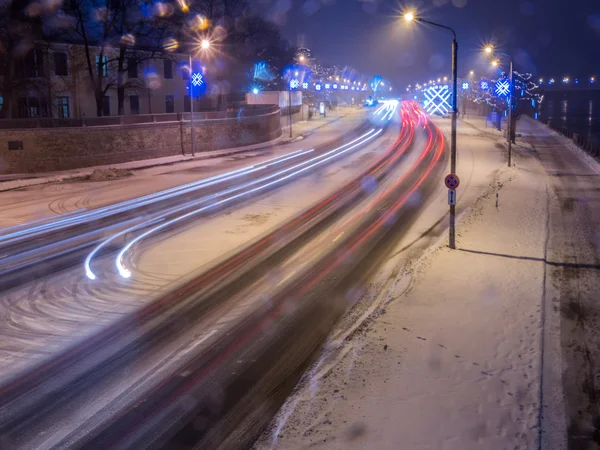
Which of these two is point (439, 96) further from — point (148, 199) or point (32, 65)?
point (32, 65)

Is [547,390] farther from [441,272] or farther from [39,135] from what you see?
[39,135]

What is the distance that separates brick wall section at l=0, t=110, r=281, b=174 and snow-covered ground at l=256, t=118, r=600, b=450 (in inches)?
871

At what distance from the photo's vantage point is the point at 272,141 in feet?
174

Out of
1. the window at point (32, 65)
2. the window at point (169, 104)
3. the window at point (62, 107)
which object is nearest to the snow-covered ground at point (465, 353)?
the window at point (32, 65)

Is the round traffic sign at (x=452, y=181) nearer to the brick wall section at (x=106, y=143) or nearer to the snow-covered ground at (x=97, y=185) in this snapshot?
the snow-covered ground at (x=97, y=185)

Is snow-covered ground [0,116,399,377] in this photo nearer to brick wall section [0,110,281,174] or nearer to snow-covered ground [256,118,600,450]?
snow-covered ground [256,118,600,450]

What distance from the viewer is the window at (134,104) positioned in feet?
166

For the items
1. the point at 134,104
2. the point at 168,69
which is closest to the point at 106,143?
the point at 134,104

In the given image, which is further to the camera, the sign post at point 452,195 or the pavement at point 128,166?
the pavement at point 128,166

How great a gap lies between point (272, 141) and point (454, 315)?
4249 cm

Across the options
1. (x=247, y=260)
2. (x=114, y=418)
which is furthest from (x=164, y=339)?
(x=247, y=260)

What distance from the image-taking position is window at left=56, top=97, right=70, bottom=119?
43934 mm

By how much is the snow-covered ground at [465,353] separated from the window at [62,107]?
3346 centimetres

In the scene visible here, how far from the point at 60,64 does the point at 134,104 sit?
824cm
